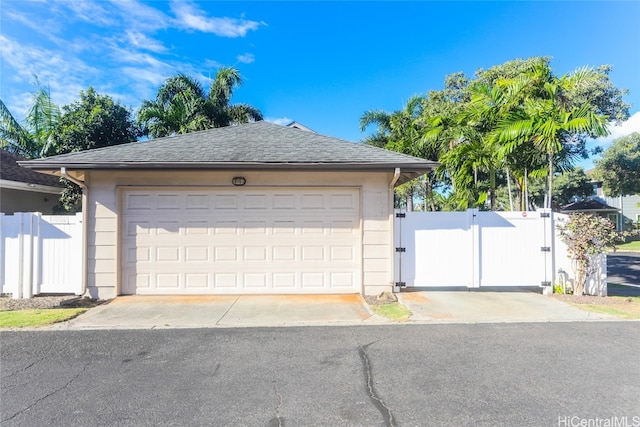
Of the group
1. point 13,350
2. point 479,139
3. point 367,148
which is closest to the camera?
point 13,350

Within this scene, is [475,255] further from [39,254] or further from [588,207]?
[588,207]

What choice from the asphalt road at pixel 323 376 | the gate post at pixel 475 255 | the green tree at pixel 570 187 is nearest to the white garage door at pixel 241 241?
the asphalt road at pixel 323 376

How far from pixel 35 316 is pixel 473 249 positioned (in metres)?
8.77

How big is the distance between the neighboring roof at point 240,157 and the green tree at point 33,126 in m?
10.2

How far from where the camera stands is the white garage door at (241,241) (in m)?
7.57

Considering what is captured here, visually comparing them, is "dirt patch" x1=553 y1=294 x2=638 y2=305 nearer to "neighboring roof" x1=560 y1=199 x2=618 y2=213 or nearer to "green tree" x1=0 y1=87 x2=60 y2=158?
"green tree" x1=0 y1=87 x2=60 y2=158

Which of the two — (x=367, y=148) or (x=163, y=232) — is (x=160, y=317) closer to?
(x=163, y=232)

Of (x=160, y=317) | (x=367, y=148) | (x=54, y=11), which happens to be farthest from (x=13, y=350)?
(x=54, y=11)

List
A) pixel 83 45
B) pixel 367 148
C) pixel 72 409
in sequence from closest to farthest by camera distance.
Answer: pixel 72 409 → pixel 367 148 → pixel 83 45

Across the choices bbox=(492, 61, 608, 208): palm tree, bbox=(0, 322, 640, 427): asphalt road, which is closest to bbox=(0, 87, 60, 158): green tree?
bbox=(0, 322, 640, 427): asphalt road

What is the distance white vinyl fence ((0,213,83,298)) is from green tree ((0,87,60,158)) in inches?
390

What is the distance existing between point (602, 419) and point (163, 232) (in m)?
7.72

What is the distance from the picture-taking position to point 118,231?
7406mm

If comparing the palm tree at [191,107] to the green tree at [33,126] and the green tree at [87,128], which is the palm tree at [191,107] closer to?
the green tree at [87,128]
